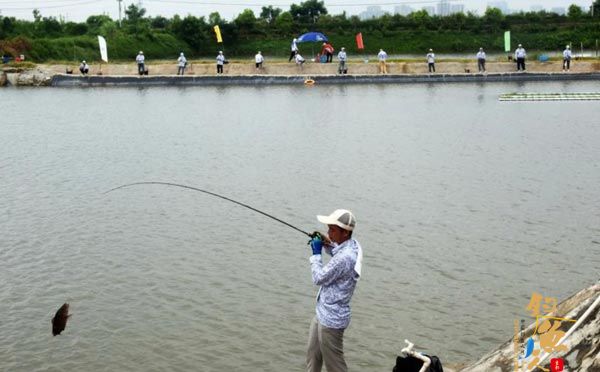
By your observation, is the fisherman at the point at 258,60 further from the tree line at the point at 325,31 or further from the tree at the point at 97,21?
the tree at the point at 97,21

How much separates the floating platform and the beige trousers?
100 feet

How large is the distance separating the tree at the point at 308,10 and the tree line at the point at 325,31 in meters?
0.20

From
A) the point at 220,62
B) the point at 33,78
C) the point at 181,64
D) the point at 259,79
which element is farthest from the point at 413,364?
the point at 33,78

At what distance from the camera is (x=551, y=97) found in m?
36.5

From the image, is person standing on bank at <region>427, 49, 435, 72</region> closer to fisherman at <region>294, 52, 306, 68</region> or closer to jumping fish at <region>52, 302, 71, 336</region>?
fisherman at <region>294, 52, 306, 68</region>

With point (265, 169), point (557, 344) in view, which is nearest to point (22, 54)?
point (265, 169)

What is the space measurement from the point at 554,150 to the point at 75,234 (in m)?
13.9

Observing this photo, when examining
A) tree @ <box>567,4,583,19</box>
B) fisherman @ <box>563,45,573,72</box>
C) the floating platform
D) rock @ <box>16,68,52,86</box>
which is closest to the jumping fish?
the floating platform

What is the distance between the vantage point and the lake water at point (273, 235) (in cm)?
1040

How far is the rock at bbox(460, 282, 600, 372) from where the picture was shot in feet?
20.1

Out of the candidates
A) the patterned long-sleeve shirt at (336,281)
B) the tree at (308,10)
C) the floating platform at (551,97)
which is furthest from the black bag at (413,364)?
the tree at (308,10)

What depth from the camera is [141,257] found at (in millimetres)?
13711

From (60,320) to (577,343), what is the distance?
22.4ft

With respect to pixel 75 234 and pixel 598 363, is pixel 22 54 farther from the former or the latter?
pixel 598 363
